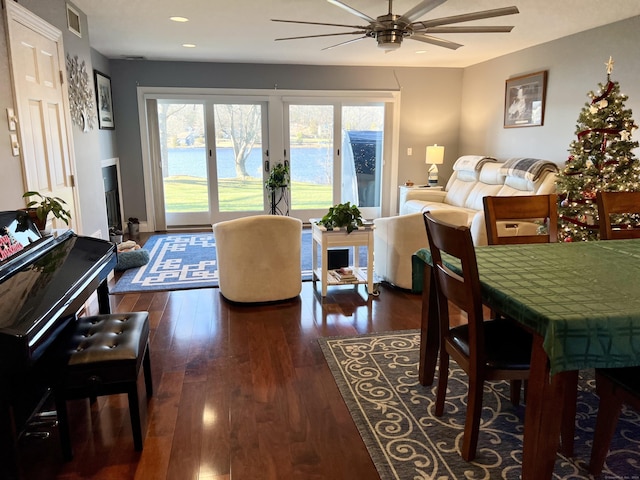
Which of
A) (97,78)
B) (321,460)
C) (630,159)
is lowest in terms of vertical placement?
(321,460)

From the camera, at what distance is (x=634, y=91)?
13.4 ft

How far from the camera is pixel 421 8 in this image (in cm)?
281

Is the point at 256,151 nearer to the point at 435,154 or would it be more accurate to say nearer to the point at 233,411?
the point at 435,154

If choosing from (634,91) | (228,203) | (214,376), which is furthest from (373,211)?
(214,376)

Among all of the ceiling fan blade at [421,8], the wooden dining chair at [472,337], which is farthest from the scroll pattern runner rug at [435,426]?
the ceiling fan blade at [421,8]

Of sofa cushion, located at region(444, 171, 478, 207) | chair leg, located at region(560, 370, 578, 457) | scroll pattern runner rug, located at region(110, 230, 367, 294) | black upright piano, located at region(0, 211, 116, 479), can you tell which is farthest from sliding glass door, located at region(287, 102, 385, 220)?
chair leg, located at region(560, 370, 578, 457)

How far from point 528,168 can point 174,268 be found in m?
3.95

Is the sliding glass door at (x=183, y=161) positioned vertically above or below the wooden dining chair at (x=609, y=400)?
above

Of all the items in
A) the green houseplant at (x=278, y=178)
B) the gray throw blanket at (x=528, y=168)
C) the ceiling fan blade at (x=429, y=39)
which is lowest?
the green houseplant at (x=278, y=178)

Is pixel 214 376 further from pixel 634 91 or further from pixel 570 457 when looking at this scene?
pixel 634 91

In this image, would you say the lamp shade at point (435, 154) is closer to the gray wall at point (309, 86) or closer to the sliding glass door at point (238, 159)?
the gray wall at point (309, 86)

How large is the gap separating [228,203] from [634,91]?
5.23m

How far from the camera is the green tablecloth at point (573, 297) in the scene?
1407 mm

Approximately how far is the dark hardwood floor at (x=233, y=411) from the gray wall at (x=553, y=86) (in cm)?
299
